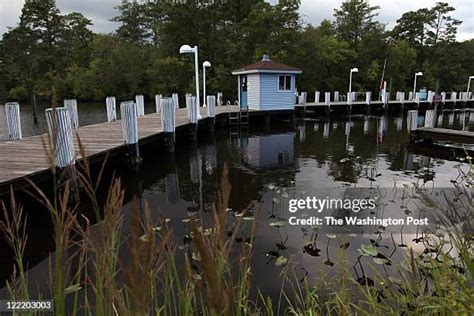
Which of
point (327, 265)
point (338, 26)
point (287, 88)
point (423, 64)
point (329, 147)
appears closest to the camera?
point (327, 265)

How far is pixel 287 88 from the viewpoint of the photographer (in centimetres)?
2125

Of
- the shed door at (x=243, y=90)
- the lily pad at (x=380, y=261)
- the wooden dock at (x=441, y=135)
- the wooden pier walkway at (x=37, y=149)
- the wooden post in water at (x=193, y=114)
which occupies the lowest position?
the lily pad at (x=380, y=261)

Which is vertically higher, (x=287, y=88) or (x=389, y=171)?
(x=287, y=88)

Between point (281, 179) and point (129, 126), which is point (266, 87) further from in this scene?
point (129, 126)

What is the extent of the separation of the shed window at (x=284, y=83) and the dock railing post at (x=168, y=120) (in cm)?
1107

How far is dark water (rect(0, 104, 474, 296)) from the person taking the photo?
481 cm

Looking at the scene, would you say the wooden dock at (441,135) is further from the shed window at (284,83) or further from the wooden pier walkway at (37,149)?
the shed window at (284,83)

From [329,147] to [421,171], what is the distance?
4296 millimetres

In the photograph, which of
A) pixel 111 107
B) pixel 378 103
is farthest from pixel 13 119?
pixel 378 103

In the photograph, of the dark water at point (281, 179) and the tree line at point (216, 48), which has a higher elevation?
the tree line at point (216, 48)

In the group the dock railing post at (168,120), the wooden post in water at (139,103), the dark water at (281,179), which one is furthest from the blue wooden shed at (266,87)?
the dock railing post at (168,120)

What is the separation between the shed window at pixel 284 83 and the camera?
20.9 m

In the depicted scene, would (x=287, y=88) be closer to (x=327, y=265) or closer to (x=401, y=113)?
(x=401, y=113)

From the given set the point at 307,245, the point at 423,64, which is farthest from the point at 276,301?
the point at 423,64
